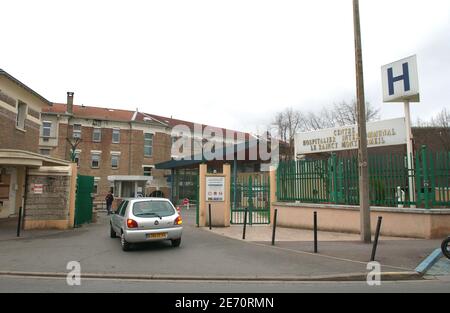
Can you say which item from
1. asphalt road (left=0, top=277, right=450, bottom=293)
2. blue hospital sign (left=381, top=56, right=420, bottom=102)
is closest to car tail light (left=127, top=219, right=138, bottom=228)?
asphalt road (left=0, top=277, right=450, bottom=293)

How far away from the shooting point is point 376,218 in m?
12.4

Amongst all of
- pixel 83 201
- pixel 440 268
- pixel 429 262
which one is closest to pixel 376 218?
pixel 429 262

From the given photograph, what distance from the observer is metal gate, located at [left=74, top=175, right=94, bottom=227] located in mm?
16297

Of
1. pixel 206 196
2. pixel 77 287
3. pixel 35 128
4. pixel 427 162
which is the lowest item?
pixel 77 287

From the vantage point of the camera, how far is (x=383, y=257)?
8766mm

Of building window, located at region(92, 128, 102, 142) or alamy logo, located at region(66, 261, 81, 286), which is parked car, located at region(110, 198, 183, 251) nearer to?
Result: alamy logo, located at region(66, 261, 81, 286)

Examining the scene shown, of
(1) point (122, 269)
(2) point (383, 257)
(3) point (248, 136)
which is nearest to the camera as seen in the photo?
(1) point (122, 269)

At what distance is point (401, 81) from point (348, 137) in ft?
10.6

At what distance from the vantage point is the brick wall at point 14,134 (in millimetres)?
18922

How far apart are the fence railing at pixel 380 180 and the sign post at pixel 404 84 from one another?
1066 mm

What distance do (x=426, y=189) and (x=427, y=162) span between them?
883mm

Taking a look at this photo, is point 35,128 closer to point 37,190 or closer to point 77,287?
point 37,190

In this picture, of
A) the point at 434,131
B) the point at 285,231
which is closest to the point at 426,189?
the point at 285,231

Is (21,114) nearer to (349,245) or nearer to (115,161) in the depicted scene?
(349,245)
